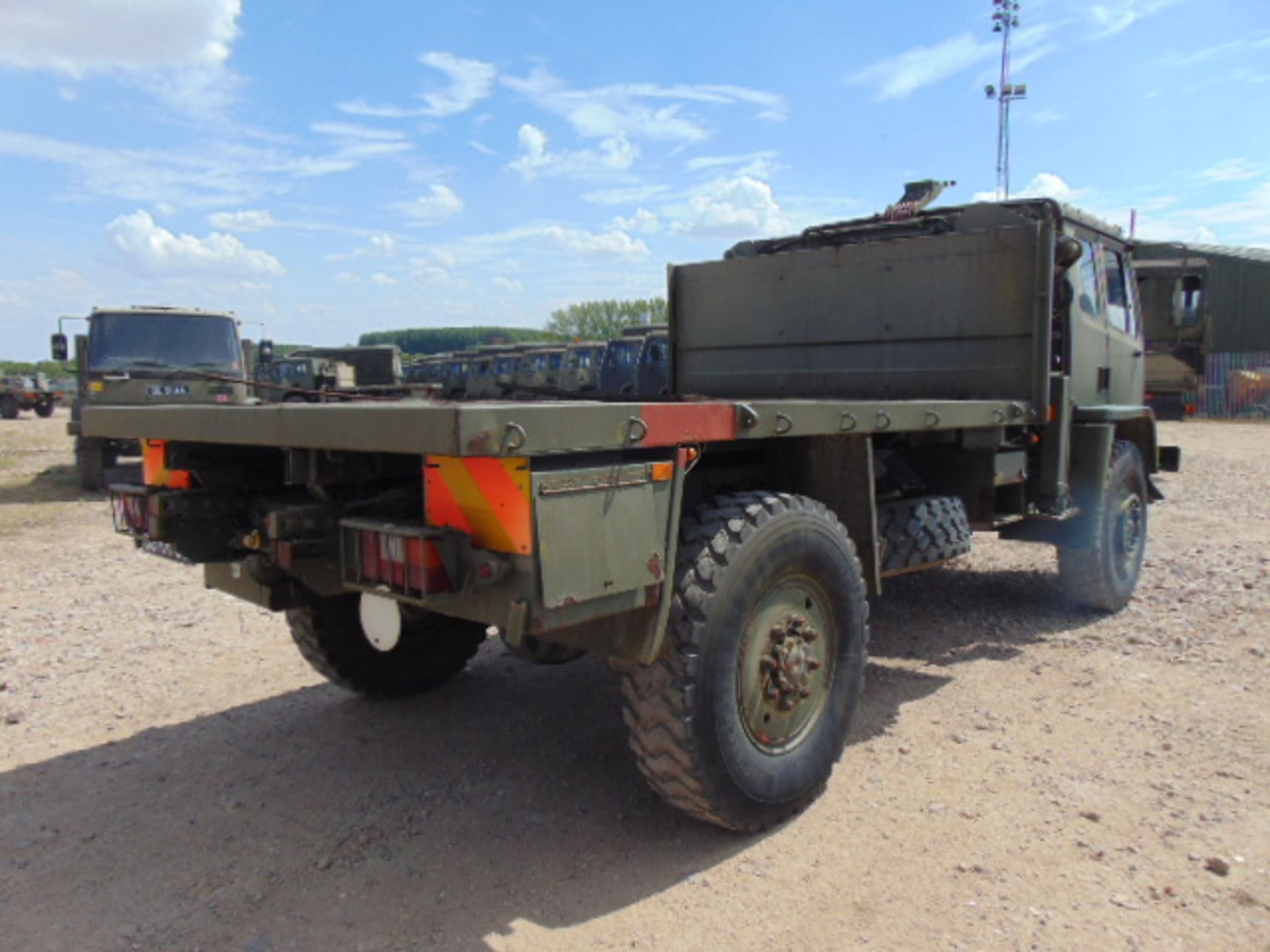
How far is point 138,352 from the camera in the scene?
477 inches

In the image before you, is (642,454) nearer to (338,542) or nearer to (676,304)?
(338,542)

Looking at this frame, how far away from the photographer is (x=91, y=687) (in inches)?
→ 186

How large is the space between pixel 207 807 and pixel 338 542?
3.99ft

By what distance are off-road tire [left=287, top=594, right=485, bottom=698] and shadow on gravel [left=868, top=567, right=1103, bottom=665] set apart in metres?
2.27

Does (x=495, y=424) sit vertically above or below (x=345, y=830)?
above

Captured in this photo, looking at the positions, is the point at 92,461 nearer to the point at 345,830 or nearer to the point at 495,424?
the point at 345,830

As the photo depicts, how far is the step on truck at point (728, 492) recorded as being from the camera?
8.29 ft

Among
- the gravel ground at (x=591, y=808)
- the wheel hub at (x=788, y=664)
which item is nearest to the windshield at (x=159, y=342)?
the gravel ground at (x=591, y=808)

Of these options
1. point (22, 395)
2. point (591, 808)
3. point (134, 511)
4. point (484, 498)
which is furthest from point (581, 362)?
point (484, 498)

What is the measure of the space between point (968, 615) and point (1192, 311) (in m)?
3.03

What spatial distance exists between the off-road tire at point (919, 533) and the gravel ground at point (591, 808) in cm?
66

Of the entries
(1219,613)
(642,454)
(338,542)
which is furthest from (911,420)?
(1219,613)

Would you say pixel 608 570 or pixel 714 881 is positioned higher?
pixel 608 570

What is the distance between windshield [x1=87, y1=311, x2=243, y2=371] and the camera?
471 inches
